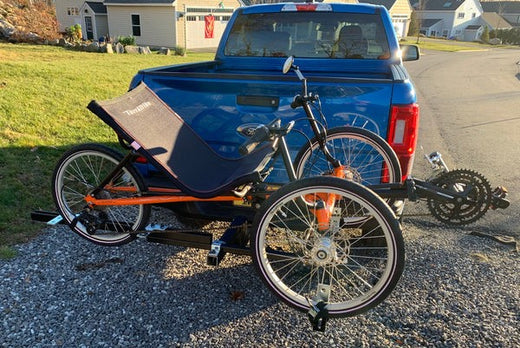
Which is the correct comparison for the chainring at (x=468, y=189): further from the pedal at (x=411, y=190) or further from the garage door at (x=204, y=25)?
the garage door at (x=204, y=25)

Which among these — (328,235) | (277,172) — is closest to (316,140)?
(277,172)

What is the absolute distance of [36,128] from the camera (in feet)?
20.8

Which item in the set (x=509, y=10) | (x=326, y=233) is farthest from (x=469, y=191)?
(x=509, y=10)

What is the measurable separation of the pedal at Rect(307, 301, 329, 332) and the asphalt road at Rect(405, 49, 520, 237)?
2569mm

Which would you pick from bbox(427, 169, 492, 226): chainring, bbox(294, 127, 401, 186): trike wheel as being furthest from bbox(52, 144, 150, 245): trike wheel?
bbox(427, 169, 492, 226): chainring

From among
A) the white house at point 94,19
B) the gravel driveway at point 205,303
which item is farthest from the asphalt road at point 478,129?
the white house at point 94,19

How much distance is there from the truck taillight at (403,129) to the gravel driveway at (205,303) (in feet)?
3.19

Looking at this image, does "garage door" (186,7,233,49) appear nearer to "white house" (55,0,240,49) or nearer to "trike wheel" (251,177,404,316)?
"white house" (55,0,240,49)

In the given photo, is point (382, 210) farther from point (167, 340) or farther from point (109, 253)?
point (109, 253)

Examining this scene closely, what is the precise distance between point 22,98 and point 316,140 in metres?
6.62

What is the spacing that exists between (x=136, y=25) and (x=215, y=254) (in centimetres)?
2985

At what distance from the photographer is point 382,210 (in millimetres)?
2367

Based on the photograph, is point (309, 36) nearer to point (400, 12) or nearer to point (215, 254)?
point (215, 254)

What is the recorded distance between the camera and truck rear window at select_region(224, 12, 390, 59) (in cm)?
475
